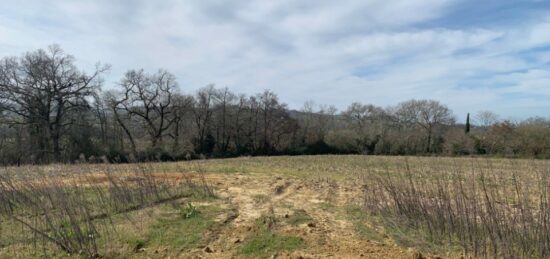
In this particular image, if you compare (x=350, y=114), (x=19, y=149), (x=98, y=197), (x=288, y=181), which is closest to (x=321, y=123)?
(x=350, y=114)

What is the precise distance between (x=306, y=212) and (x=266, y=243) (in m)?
2.31

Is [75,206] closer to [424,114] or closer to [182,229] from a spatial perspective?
[182,229]

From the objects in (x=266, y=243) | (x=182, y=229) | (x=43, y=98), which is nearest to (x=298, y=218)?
(x=266, y=243)

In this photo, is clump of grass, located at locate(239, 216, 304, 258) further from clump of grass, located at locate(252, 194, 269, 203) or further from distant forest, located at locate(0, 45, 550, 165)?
distant forest, located at locate(0, 45, 550, 165)

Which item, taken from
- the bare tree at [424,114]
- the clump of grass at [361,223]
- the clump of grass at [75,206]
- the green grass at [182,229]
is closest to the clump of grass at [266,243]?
the green grass at [182,229]

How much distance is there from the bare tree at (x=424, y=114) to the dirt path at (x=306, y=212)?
59242mm

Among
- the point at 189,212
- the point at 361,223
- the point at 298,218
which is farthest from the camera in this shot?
the point at 189,212

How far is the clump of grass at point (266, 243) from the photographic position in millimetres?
5961

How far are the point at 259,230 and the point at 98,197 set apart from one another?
4.71 meters

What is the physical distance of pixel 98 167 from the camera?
12.1 metres

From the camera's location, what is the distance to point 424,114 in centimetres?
6938

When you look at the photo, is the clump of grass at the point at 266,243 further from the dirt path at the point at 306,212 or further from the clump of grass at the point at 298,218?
the clump of grass at the point at 298,218

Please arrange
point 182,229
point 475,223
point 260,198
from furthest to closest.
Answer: point 260,198 < point 182,229 < point 475,223

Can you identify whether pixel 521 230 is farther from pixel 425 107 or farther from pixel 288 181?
pixel 425 107
